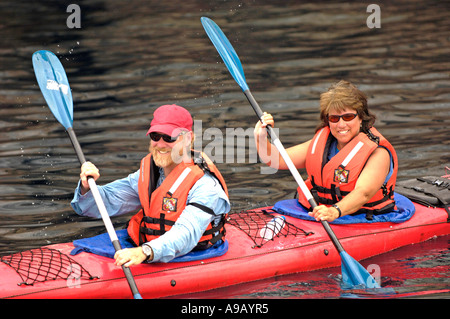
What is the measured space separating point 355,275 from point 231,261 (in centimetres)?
87

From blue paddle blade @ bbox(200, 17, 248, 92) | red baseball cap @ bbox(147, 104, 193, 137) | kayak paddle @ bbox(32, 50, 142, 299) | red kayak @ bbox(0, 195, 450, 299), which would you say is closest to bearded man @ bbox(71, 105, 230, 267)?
red baseball cap @ bbox(147, 104, 193, 137)

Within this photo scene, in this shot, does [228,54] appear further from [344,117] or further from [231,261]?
[231,261]

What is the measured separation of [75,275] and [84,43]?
9.32 m

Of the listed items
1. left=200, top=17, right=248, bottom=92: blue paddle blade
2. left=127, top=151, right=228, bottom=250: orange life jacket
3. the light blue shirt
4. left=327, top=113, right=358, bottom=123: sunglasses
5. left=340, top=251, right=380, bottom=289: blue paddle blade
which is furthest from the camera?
left=200, top=17, right=248, bottom=92: blue paddle blade

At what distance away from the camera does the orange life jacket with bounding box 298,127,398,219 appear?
5.61 meters

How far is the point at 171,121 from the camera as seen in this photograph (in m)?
4.87

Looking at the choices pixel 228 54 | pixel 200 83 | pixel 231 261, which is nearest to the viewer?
pixel 231 261

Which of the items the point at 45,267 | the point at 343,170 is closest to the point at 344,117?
the point at 343,170

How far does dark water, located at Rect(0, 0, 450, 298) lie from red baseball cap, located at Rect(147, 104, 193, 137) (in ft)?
4.94

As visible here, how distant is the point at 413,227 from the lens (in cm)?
605

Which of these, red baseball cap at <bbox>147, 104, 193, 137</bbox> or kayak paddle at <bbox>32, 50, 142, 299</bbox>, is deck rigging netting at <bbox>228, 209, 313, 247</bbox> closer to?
red baseball cap at <bbox>147, 104, 193, 137</bbox>
